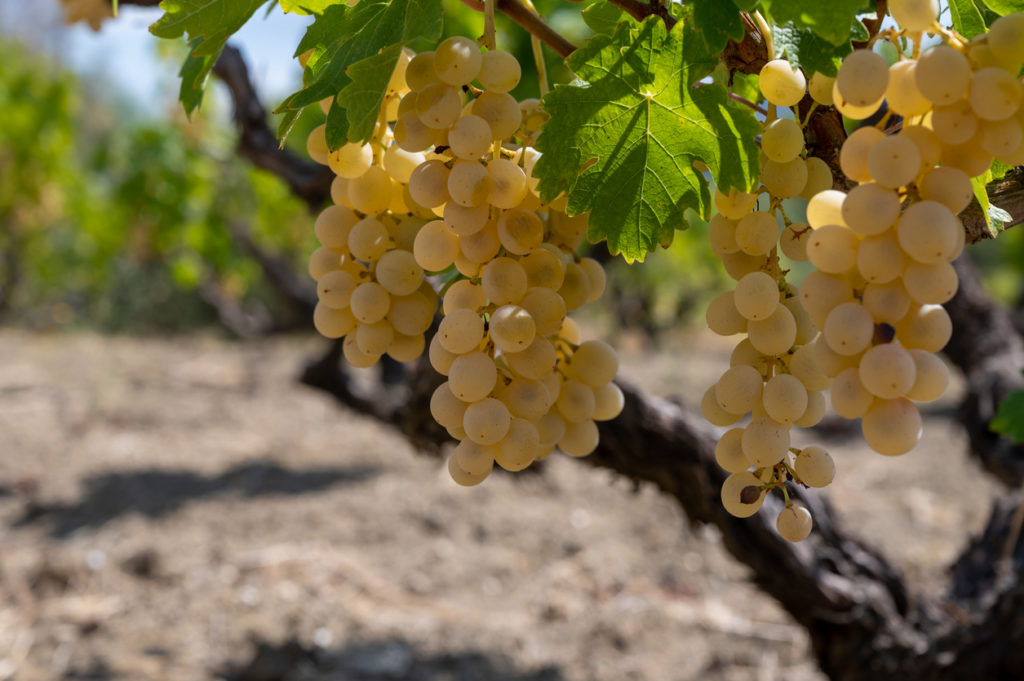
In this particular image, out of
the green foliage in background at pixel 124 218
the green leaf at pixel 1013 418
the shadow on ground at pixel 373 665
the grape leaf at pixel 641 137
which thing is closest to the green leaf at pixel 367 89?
the grape leaf at pixel 641 137

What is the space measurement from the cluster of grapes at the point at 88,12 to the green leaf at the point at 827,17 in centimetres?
122

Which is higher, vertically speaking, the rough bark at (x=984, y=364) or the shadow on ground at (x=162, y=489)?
the rough bark at (x=984, y=364)

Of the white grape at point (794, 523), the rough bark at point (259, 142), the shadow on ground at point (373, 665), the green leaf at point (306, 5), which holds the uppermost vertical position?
the green leaf at point (306, 5)

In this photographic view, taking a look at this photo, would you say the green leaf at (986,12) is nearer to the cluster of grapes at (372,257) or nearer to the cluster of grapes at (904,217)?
the cluster of grapes at (904,217)

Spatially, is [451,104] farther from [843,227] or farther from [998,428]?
[998,428]

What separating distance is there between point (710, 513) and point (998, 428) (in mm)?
479

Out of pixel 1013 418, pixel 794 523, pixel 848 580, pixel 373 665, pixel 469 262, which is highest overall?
pixel 469 262

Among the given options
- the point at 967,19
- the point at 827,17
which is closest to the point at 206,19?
the point at 827,17

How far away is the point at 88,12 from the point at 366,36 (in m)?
1.06

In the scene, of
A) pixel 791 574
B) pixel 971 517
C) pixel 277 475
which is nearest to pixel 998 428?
pixel 791 574

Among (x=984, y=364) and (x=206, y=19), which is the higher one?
(x=206, y=19)

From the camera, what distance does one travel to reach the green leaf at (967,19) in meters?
0.57

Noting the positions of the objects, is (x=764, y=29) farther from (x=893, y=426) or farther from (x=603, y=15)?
(x=893, y=426)

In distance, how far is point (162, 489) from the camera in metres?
3.37
